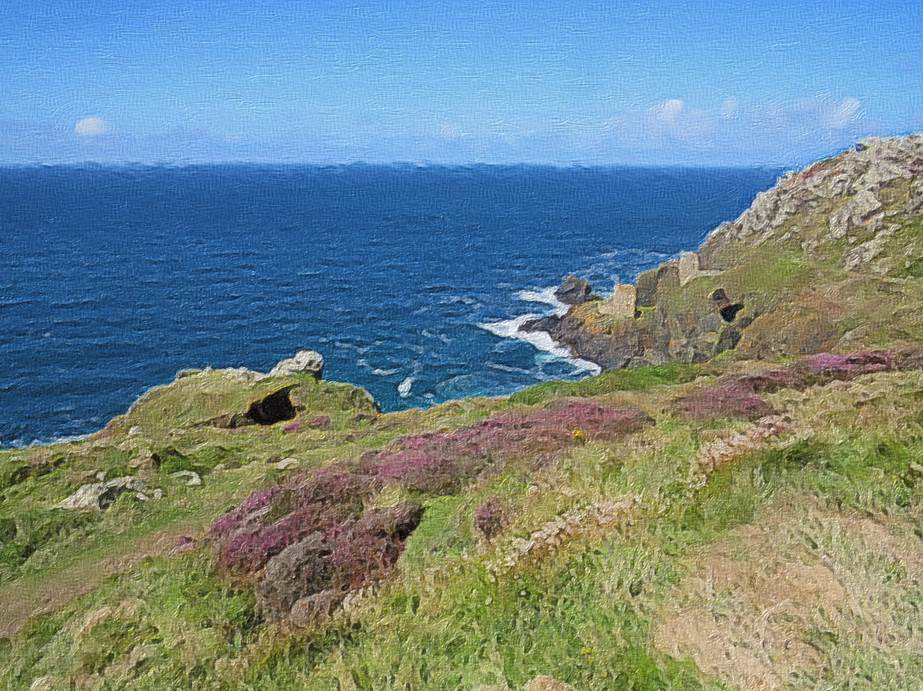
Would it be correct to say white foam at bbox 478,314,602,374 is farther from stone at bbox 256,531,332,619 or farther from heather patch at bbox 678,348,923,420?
stone at bbox 256,531,332,619

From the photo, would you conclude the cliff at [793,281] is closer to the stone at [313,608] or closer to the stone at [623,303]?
the stone at [623,303]

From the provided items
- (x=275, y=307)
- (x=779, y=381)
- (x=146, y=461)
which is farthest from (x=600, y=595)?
(x=275, y=307)

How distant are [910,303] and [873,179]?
47.3 metres

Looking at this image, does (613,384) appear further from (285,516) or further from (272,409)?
(285,516)

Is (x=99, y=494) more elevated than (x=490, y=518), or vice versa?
(x=490, y=518)

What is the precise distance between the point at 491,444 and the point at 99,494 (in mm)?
13800

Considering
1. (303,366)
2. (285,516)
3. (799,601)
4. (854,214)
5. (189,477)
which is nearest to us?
→ (799,601)

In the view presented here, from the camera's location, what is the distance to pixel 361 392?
4772cm

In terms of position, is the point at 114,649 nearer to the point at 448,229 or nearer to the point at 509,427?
the point at 509,427

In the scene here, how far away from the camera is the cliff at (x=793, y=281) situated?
54.2 metres

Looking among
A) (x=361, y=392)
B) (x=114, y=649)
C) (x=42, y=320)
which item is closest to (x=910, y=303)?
(x=361, y=392)

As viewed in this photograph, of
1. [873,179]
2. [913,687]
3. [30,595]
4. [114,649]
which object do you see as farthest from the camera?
[873,179]

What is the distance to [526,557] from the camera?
1238 cm

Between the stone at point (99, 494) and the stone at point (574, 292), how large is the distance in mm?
76207
